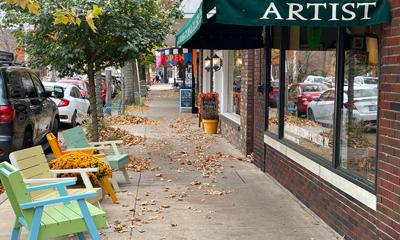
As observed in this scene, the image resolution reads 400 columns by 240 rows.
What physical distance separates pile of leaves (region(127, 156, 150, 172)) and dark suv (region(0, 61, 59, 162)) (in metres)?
1.72

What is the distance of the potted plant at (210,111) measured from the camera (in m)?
13.9

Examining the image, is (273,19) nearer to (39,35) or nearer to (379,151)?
(379,151)

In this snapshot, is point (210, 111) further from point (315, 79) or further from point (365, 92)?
point (365, 92)

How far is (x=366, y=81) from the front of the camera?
4.82 metres

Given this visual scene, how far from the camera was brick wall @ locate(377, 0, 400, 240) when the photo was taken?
400 centimetres

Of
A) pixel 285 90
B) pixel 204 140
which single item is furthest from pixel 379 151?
pixel 204 140

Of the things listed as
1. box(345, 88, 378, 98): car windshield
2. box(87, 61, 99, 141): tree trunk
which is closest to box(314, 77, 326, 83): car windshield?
box(345, 88, 378, 98): car windshield

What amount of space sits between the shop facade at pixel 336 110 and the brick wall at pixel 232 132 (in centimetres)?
220

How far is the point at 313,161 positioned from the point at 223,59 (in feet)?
24.5

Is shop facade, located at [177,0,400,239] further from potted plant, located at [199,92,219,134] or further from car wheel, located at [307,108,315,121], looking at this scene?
potted plant, located at [199,92,219,134]

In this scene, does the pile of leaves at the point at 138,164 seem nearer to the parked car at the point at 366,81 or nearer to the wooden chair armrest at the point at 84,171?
the wooden chair armrest at the point at 84,171

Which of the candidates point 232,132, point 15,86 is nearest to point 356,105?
point 15,86

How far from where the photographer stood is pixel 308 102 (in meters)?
6.64

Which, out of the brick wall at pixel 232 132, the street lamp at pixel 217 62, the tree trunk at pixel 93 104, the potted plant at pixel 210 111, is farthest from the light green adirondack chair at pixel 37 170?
the street lamp at pixel 217 62
